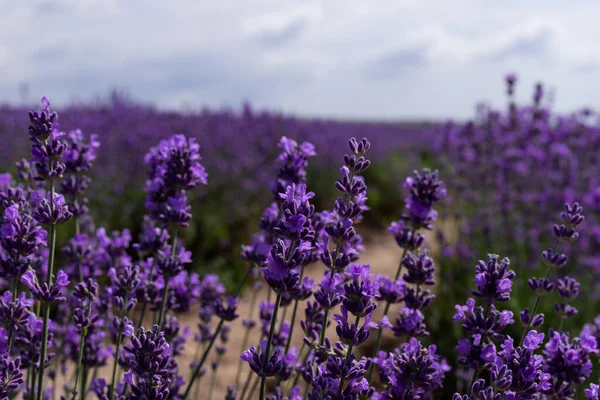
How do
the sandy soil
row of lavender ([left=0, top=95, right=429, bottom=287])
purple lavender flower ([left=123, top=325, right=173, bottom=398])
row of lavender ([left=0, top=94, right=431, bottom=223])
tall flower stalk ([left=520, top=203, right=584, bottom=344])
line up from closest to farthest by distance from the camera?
purple lavender flower ([left=123, top=325, right=173, bottom=398]) → tall flower stalk ([left=520, top=203, right=584, bottom=344]) → the sandy soil → row of lavender ([left=0, top=95, right=429, bottom=287]) → row of lavender ([left=0, top=94, right=431, bottom=223])

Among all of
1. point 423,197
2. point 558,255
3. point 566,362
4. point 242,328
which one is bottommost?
point 242,328

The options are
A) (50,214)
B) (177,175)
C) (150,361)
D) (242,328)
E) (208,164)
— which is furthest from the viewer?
(208,164)

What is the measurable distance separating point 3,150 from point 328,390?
23.8ft

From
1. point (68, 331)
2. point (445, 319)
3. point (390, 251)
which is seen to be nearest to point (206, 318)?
point (68, 331)

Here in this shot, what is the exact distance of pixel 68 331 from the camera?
251cm

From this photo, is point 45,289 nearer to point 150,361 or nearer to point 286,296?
point 150,361

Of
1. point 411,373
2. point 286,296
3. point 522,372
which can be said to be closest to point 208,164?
point 286,296

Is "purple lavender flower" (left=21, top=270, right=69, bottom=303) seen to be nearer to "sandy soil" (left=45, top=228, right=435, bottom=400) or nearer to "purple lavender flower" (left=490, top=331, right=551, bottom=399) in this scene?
"sandy soil" (left=45, top=228, right=435, bottom=400)

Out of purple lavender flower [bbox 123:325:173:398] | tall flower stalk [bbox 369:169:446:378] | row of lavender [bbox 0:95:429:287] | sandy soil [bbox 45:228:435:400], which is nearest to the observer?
purple lavender flower [bbox 123:325:173:398]

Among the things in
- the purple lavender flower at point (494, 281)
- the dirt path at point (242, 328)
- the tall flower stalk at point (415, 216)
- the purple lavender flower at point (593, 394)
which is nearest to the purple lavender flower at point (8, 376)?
the tall flower stalk at point (415, 216)

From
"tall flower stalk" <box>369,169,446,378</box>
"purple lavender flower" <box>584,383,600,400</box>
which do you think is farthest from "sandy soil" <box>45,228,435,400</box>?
"purple lavender flower" <box>584,383,600,400</box>

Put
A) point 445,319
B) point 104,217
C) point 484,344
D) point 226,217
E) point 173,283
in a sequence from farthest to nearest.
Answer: point 226,217 → point 104,217 → point 445,319 → point 173,283 → point 484,344

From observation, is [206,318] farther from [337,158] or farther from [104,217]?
[337,158]

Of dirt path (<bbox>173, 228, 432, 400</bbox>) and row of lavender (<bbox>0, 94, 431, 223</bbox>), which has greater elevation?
row of lavender (<bbox>0, 94, 431, 223</bbox>)
